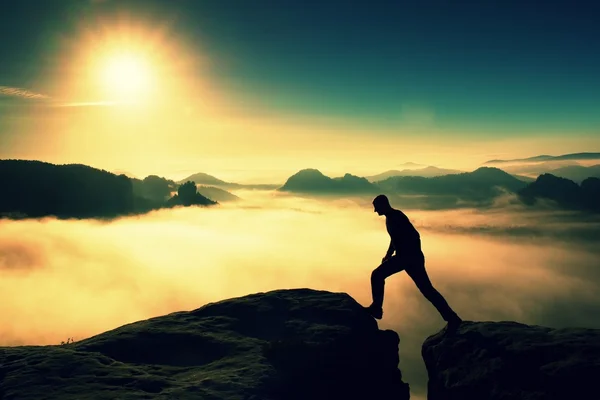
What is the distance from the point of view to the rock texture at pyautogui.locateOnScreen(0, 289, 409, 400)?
8.52 meters

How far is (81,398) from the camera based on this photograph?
7.64 metres

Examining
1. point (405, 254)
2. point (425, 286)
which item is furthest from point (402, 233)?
point (425, 286)

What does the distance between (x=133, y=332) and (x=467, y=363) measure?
1049 centimetres

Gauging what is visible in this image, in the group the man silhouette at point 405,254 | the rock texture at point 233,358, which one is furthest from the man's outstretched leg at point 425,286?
the rock texture at point 233,358

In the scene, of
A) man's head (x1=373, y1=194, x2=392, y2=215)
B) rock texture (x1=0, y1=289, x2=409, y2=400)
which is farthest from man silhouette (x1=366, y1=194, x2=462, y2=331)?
rock texture (x1=0, y1=289, x2=409, y2=400)

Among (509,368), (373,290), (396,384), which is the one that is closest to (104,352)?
(373,290)

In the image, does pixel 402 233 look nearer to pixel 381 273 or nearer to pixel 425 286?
pixel 381 273

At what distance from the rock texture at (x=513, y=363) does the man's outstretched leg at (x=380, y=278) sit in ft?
7.34

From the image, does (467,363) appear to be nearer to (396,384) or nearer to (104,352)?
(396,384)

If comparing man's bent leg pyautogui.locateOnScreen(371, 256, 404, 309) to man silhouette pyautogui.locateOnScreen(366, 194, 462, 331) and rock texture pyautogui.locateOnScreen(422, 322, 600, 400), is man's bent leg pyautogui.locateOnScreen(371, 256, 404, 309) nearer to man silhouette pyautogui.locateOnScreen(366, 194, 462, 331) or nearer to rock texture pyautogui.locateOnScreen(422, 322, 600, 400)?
man silhouette pyautogui.locateOnScreen(366, 194, 462, 331)

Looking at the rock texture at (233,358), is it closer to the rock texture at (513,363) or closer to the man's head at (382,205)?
the rock texture at (513,363)

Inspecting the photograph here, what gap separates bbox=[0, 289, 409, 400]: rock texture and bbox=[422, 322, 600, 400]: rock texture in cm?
223

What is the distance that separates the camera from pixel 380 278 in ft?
39.9

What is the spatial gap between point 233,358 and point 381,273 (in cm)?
527
